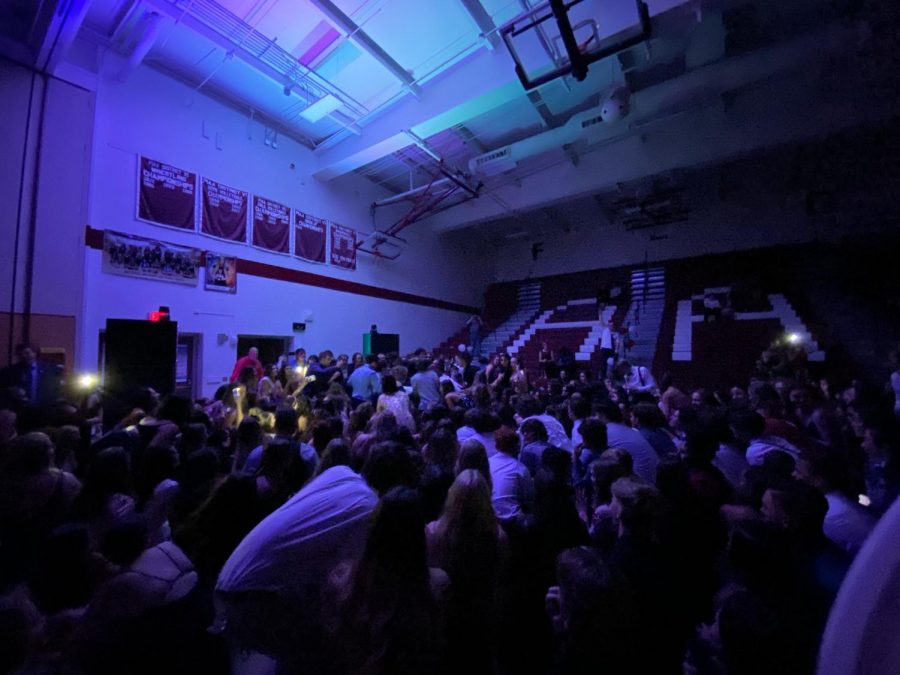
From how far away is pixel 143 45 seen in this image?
609 centimetres

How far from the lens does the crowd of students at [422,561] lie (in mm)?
1262

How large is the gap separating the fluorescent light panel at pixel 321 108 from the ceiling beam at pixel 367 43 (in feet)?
4.88

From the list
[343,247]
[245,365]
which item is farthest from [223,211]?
[245,365]

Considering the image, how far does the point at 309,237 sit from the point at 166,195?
319 centimetres

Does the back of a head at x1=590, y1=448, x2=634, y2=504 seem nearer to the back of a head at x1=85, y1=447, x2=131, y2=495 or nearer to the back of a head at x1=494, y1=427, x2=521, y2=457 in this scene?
the back of a head at x1=494, y1=427, x2=521, y2=457

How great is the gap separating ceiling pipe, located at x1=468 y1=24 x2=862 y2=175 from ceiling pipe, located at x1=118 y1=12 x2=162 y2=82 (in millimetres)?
6659

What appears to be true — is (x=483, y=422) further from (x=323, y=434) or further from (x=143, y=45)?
(x=143, y=45)

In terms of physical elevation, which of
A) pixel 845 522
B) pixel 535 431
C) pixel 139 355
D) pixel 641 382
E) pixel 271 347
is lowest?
pixel 845 522

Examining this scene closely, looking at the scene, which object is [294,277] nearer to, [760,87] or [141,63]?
[141,63]

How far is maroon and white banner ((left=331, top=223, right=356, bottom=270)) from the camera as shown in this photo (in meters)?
10.6

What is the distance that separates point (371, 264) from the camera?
466 inches

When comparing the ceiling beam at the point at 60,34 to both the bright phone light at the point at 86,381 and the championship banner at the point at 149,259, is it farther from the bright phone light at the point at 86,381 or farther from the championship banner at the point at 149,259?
the bright phone light at the point at 86,381

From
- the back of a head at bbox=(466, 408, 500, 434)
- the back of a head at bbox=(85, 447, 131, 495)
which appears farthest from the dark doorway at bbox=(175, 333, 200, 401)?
the back of a head at bbox=(466, 408, 500, 434)

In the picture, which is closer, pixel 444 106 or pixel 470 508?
pixel 470 508
